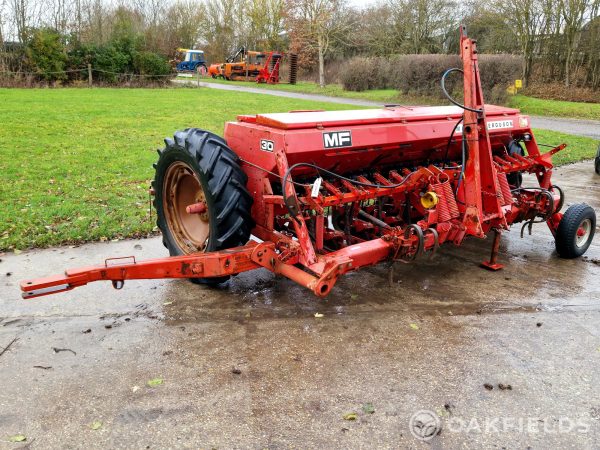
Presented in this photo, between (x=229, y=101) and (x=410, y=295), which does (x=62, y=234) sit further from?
(x=229, y=101)

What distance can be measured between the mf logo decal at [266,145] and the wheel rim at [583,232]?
3.39 meters

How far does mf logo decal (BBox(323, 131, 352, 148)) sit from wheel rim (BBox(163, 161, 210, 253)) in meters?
1.22

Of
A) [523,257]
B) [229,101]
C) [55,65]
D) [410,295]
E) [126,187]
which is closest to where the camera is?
[410,295]

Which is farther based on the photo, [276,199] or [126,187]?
[126,187]

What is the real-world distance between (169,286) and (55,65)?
985 inches

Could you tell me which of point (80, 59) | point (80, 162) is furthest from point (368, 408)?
point (80, 59)

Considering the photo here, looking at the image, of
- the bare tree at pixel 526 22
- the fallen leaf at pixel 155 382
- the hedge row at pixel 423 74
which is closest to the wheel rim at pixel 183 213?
the fallen leaf at pixel 155 382

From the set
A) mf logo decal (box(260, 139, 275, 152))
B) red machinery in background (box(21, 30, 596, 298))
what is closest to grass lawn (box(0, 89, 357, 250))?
red machinery in background (box(21, 30, 596, 298))

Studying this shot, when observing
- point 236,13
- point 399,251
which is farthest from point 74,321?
point 236,13

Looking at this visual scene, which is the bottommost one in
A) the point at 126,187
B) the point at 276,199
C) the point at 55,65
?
the point at 126,187

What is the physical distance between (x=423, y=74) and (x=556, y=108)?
18.6 feet

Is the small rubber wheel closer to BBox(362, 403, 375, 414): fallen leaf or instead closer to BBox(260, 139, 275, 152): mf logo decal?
BBox(260, 139, 275, 152): mf logo decal

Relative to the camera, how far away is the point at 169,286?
4.50m

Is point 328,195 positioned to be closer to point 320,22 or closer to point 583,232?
point 583,232
